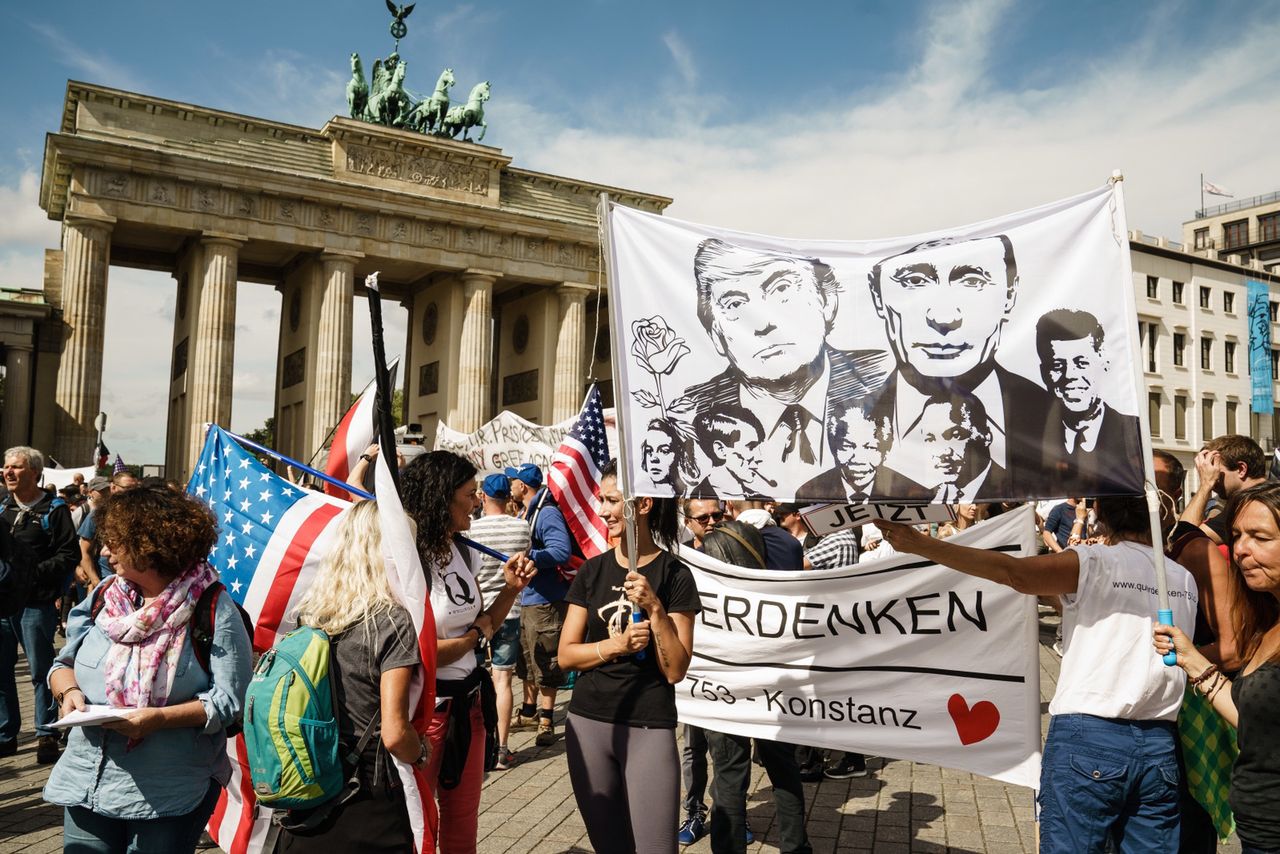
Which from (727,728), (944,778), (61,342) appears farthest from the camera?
(61,342)

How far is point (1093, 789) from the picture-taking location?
10.2 feet

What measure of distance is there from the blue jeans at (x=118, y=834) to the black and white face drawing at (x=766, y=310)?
2.58 metres

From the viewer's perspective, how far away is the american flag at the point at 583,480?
24.8 feet

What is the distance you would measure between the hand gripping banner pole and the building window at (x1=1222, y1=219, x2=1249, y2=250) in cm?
8181

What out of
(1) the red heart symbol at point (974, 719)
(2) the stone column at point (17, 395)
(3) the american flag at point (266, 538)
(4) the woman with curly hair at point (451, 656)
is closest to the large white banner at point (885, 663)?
(1) the red heart symbol at point (974, 719)

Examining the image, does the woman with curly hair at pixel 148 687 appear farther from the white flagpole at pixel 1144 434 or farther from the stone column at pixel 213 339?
the stone column at pixel 213 339

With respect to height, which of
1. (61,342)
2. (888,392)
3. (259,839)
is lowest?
(259,839)

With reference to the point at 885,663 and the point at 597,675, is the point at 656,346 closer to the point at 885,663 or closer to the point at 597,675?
the point at 597,675

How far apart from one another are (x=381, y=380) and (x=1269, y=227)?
82911 mm

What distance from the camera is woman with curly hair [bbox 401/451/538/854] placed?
381cm

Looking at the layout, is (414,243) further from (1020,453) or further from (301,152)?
(1020,453)

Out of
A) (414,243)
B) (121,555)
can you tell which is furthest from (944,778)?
(414,243)

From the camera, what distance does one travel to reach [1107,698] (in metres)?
3.16

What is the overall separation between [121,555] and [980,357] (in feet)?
10.1
